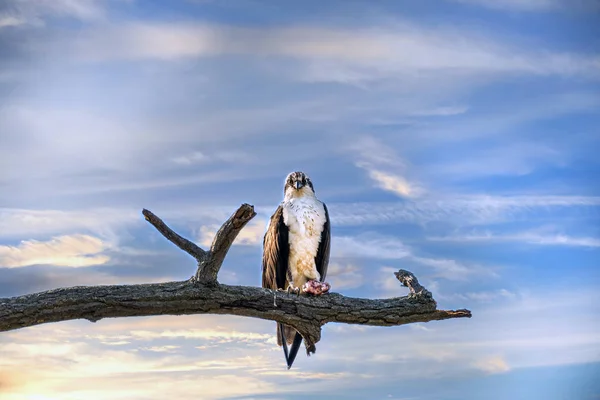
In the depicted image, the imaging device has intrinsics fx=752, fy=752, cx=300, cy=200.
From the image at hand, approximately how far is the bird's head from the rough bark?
5.67ft

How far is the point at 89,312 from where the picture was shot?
20.4 ft

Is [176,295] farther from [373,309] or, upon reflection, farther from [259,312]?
[373,309]

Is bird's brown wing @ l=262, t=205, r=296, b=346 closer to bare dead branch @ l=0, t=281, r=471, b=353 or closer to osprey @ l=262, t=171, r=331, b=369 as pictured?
osprey @ l=262, t=171, r=331, b=369

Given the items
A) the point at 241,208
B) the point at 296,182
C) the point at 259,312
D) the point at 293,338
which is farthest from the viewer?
the point at 296,182

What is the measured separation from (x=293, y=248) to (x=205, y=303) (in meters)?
1.85

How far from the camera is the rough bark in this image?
6.12 meters

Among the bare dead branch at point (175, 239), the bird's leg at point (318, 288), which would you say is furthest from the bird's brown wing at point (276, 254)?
the bare dead branch at point (175, 239)

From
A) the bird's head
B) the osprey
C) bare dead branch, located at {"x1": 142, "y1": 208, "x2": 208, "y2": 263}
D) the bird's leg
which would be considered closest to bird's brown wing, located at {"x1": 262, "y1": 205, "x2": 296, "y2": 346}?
the osprey

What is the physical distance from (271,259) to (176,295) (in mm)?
1943

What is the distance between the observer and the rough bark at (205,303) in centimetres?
612

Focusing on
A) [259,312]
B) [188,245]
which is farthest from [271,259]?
[188,245]

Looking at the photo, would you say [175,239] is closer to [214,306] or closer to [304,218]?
[214,306]

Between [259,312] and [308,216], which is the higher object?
[308,216]

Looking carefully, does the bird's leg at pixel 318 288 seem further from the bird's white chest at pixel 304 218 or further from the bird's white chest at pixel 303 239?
the bird's white chest at pixel 304 218
